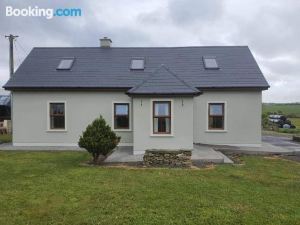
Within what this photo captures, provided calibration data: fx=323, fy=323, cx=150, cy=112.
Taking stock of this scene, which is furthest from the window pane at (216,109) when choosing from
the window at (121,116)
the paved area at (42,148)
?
the paved area at (42,148)

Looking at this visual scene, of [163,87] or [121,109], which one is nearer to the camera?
[163,87]

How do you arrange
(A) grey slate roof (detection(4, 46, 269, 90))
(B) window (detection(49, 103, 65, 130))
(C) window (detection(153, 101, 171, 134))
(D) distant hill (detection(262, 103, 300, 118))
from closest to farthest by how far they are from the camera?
(C) window (detection(153, 101, 171, 134)), (A) grey slate roof (detection(4, 46, 269, 90)), (B) window (detection(49, 103, 65, 130)), (D) distant hill (detection(262, 103, 300, 118))

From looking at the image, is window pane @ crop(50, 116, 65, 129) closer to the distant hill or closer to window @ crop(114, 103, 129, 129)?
window @ crop(114, 103, 129, 129)

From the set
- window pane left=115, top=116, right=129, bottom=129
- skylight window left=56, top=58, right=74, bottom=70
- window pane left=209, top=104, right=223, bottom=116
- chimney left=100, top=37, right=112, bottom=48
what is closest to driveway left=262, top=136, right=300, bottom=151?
window pane left=209, top=104, right=223, bottom=116

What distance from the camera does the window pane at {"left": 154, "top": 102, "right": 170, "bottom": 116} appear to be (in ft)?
50.6

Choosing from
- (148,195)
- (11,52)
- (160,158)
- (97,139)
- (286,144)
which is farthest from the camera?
(11,52)

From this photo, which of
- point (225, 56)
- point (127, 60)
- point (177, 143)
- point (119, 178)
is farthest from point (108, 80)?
point (119, 178)

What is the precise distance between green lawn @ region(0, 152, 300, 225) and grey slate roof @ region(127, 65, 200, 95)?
14.2 feet

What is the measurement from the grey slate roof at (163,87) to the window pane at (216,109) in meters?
3.93

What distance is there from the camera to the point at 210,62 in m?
20.5

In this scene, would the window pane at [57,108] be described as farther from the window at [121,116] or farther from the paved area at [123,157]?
the paved area at [123,157]

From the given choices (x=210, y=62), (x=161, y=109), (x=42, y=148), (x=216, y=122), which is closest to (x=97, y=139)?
(x=161, y=109)

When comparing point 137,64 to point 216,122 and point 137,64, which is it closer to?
point 137,64

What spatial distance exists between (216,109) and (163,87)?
4950 mm
